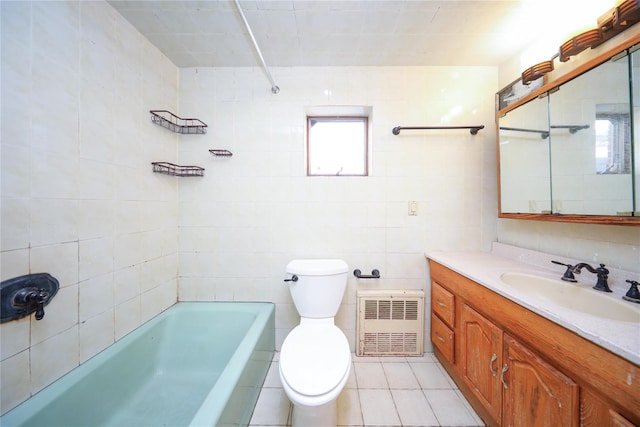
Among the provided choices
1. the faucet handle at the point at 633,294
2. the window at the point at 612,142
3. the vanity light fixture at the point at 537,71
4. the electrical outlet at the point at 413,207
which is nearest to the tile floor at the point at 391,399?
the faucet handle at the point at 633,294

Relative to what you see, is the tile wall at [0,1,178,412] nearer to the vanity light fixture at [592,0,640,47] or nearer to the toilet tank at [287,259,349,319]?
the toilet tank at [287,259,349,319]

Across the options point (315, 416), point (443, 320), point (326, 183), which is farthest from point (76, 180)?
point (443, 320)

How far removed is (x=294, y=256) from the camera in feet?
5.57

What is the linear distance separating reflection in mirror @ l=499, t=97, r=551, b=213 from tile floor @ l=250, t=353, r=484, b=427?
126 centimetres

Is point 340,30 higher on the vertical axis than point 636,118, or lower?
higher

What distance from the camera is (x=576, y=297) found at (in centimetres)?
104

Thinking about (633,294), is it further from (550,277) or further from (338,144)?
(338,144)

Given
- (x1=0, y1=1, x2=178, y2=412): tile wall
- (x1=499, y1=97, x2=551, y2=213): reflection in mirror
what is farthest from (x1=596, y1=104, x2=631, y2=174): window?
(x1=0, y1=1, x2=178, y2=412): tile wall

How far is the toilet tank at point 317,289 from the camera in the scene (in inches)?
57.2

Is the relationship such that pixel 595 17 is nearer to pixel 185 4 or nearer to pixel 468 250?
pixel 468 250

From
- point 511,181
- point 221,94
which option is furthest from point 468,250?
point 221,94

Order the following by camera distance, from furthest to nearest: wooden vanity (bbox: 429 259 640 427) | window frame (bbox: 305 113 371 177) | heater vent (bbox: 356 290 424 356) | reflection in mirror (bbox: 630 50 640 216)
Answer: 1. window frame (bbox: 305 113 371 177)
2. heater vent (bbox: 356 290 424 356)
3. reflection in mirror (bbox: 630 50 640 216)
4. wooden vanity (bbox: 429 259 640 427)

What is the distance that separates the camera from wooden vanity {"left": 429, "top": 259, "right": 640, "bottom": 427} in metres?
0.63

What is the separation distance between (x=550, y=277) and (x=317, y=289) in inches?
51.6
